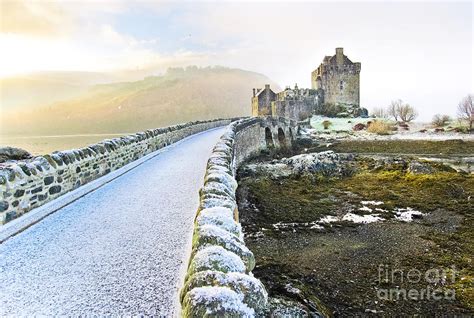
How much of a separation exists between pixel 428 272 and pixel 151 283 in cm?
705

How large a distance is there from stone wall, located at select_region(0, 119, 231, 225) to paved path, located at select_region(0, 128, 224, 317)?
0.56 metres

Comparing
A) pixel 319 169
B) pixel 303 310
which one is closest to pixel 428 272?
pixel 303 310

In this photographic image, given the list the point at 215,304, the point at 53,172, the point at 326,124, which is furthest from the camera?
the point at 326,124

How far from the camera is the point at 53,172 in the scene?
25.0ft

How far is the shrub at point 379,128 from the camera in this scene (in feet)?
A: 126

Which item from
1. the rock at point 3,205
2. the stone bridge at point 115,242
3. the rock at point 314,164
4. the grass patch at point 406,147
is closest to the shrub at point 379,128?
the grass patch at point 406,147

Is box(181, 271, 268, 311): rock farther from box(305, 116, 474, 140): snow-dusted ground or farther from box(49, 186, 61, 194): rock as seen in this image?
box(305, 116, 474, 140): snow-dusted ground

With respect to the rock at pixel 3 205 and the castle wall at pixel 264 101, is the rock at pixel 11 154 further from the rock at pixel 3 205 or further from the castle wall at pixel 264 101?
the castle wall at pixel 264 101

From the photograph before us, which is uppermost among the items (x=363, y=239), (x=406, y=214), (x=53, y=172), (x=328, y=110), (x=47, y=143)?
(x=53, y=172)

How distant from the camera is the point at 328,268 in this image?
8875mm

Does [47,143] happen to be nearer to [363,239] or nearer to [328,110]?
[328,110]

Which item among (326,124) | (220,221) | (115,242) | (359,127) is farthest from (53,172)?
(326,124)

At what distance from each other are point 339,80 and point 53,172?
48434mm

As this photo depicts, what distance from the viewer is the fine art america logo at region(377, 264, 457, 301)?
750cm
